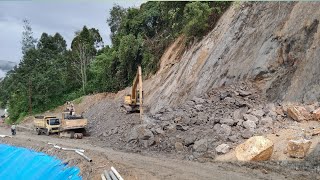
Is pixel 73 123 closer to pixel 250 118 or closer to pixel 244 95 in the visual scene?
pixel 244 95

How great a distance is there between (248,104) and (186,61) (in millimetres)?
10371

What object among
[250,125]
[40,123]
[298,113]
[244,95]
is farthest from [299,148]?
[40,123]

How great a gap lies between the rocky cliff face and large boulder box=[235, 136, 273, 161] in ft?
12.1

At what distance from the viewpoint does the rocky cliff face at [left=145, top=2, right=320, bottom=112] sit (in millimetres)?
19328

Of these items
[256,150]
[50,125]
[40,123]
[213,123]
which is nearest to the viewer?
[256,150]

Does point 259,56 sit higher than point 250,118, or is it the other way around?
point 259,56

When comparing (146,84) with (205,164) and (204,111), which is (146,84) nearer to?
(204,111)

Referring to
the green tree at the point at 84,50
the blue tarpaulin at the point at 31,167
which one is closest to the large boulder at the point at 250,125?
the blue tarpaulin at the point at 31,167

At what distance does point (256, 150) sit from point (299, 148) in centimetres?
167

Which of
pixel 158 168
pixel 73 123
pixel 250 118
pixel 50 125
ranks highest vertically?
pixel 250 118

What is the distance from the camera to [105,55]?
1885 inches

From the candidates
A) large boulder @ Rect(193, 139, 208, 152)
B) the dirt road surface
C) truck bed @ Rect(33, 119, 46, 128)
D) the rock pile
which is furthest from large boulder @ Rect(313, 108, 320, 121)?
truck bed @ Rect(33, 119, 46, 128)

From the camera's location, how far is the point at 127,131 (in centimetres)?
2492

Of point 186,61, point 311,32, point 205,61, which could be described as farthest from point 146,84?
point 311,32
